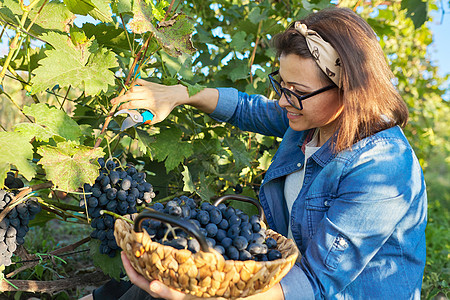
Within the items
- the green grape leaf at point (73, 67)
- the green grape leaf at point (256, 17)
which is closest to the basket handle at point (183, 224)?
the green grape leaf at point (73, 67)

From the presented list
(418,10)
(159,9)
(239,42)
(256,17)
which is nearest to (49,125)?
(159,9)

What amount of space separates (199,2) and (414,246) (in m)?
1.72

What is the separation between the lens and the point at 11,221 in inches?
55.5


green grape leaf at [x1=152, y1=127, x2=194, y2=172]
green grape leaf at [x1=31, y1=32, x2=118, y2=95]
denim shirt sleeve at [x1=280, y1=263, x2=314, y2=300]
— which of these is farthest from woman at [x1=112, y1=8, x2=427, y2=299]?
green grape leaf at [x1=152, y1=127, x2=194, y2=172]

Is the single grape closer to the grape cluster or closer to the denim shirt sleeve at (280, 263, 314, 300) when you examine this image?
the denim shirt sleeve at (280, 263, 314, 300)

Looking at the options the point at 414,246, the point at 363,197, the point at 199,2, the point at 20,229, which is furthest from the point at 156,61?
the point at 414,246

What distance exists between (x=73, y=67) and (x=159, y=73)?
0.88 metres

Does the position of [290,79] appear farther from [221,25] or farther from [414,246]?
[221,25]

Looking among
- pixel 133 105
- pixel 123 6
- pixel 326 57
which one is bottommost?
pixel 133 105

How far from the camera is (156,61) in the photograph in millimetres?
2045

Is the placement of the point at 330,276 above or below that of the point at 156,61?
below

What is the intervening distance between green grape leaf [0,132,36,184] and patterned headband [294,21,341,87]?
0.95 metres

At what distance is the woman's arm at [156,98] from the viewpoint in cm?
150

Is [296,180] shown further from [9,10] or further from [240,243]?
[9,10]
